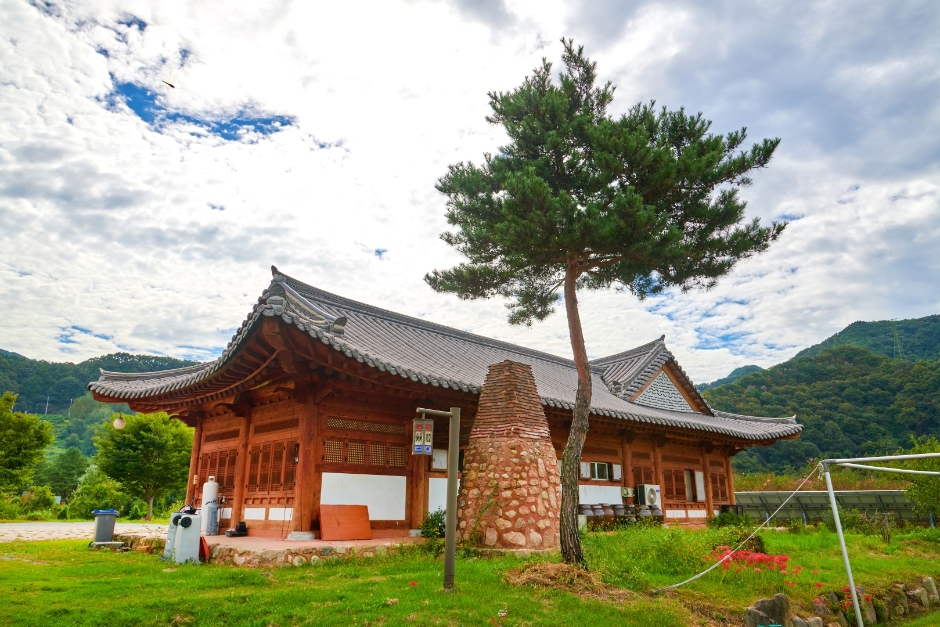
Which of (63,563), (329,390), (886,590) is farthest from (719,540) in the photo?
(63,563)

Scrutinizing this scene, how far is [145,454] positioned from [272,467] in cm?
2229

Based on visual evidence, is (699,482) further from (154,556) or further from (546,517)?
(154,556)

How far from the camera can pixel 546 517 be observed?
10.5 meters

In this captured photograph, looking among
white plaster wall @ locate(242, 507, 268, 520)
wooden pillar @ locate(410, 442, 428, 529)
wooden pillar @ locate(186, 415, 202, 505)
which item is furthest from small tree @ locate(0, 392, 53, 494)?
wooden pillar @ locate(410, 442, 428, 529)

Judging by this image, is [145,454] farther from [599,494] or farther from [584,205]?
[584,205]

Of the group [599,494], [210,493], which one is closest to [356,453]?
[210,493]

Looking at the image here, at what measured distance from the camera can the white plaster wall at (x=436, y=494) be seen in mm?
12406

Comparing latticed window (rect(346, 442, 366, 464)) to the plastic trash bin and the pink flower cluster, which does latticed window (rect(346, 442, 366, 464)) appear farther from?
the pink flower cluster

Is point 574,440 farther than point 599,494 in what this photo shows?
No

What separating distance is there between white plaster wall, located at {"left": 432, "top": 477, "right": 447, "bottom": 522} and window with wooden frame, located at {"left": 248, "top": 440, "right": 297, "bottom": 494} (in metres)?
2.79

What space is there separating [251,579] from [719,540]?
26.9ft

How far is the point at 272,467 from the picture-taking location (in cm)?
1222

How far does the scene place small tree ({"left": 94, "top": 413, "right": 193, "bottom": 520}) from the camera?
2984 cm

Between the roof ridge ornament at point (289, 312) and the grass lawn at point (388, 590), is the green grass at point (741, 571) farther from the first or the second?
the roof ridge ornament at point (289, 312)
